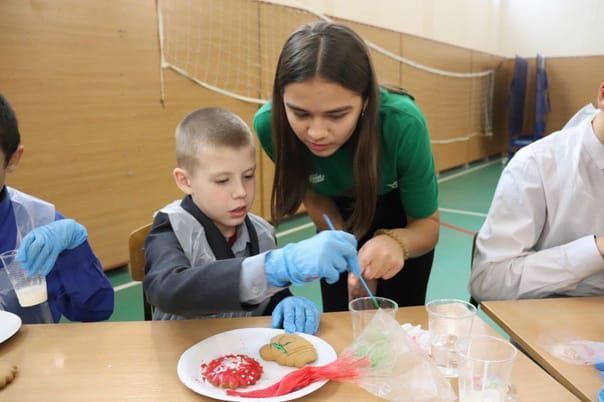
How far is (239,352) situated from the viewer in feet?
3.26

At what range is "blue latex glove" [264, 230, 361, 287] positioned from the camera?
0.97m

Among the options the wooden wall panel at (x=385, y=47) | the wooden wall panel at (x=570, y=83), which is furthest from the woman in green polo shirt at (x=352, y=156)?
the wooden wall panel at (x=570, y=83)

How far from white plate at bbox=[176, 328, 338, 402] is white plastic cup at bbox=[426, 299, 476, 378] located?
197mm

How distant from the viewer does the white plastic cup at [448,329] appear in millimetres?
910

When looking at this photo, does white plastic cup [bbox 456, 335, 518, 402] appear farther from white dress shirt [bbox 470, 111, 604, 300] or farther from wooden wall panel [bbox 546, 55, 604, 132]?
wooden wall panel [bbox 546, 55, 604, 132]

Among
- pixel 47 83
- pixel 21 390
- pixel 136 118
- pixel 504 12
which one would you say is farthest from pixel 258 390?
pixel 504 12

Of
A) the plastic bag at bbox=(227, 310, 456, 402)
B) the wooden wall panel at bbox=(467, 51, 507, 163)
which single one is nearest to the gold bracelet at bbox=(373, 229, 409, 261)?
the plastic bag at bbox=(227, 310, 456, 402)

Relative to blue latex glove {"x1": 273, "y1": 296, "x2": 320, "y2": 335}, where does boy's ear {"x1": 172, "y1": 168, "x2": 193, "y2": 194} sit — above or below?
above

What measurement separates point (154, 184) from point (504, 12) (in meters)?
8.77

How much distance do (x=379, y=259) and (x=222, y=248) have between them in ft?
1.39

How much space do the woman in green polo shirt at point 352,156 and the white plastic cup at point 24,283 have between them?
71 cm

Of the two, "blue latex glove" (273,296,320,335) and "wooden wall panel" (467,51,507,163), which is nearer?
"blue latex glove" (273,296,320,335)

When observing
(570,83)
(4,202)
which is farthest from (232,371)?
(570,83)

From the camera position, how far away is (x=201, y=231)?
1284mm
